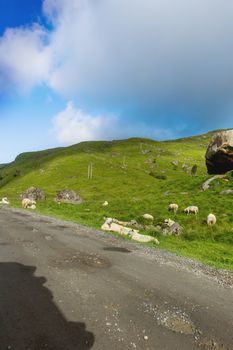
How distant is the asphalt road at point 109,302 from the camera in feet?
30.9

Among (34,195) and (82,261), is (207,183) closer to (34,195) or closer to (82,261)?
(82,261)

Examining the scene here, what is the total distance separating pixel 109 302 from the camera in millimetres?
12070

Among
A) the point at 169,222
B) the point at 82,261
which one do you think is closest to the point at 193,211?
the point at 169,222

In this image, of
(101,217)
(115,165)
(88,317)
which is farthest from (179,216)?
(115,165)

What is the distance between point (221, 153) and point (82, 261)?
52218mm

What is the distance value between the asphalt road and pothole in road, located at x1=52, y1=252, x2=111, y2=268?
0.12ft

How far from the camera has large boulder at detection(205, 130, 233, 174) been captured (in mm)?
62991

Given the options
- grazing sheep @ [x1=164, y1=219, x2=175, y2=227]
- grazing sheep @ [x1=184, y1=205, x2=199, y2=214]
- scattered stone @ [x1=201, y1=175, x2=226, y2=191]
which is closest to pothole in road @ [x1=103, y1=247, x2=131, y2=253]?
grazing sheep @ [x1=164, y1=219, x2=175, y2=227]

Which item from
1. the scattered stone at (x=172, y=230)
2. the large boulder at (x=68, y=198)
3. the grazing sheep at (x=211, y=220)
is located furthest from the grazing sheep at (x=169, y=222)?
the large boulder at (x=68, y=198)

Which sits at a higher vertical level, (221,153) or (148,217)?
(221,153)

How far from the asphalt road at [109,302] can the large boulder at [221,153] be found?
155ft

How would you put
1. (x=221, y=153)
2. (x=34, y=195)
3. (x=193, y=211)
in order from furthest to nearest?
(x=34, y=195), (x=221, y=153), (x=193, y=211)

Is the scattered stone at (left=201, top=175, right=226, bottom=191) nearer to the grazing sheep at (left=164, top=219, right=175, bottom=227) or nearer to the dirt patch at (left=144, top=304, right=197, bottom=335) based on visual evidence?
the grazing sheep at (left=164, top=219, right=175, bottom=227)

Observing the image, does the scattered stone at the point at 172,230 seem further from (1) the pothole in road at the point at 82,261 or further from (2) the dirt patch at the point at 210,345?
(2) the dirt patch at the point at 210,345
